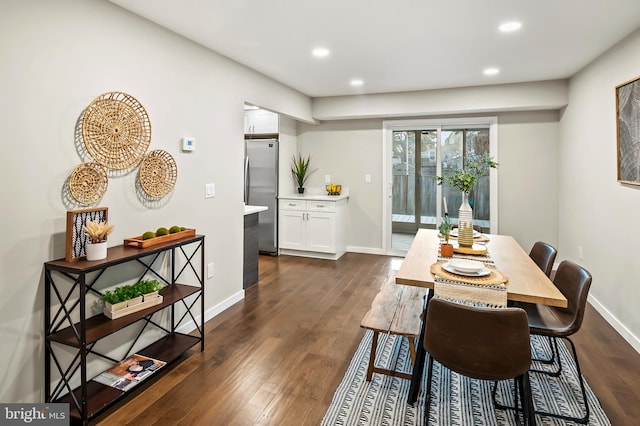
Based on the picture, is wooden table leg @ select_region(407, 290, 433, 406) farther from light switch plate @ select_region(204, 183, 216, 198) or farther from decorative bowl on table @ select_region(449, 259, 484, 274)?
light switch plate @ select_region(204, 183, 216, 198)

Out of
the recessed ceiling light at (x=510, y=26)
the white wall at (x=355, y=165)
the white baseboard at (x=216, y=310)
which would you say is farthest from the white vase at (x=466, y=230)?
the white wall at (x=355, y=165)

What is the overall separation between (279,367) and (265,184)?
3.52 metres

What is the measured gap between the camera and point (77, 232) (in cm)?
202

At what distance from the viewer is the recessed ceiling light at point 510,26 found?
272cm

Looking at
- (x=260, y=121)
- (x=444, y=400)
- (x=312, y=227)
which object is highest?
(x=260, y=121)

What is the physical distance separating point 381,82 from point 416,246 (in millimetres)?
2423

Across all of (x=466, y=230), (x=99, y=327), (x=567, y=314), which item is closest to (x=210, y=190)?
(x=99, y=327)

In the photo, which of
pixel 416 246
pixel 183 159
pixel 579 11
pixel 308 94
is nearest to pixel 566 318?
pixel 416 246

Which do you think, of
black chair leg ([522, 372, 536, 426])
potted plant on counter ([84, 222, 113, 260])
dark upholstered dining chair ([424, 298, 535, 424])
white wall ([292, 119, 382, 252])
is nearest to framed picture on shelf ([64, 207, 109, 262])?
potted plant on counter ([84, 222, 113, 260])

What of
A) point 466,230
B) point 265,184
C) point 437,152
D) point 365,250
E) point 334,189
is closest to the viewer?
point 466,230

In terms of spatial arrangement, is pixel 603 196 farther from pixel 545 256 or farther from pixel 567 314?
pixel 567 314

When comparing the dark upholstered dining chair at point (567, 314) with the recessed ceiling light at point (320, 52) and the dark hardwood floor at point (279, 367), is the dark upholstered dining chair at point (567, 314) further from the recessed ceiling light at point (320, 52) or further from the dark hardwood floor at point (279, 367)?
the recessed ceiling light at point (320, 52)

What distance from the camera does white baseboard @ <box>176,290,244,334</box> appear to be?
303 centimetres

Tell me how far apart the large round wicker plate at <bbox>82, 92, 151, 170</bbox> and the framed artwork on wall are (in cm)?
350
